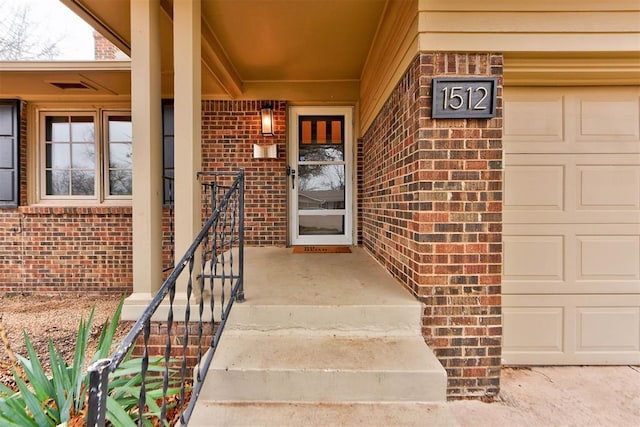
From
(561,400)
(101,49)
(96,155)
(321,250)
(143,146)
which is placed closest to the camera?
(561,400)

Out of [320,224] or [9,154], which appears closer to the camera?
[9,154]

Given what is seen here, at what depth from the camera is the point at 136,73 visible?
6.66ft

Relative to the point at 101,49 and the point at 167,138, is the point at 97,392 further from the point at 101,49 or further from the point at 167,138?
the point at 101,49

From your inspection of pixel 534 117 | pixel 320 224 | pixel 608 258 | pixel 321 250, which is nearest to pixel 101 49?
pixel 320 224

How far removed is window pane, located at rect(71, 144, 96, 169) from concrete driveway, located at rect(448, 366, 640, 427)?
17.4ft

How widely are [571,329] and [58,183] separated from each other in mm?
6252

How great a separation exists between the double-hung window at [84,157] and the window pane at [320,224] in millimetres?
2611

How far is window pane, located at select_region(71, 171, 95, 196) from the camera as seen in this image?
14.4 feet

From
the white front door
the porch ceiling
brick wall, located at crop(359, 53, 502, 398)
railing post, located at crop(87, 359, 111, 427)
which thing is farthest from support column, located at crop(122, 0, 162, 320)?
the white front door

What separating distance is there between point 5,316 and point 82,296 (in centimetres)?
78

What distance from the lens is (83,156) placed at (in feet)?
14.5

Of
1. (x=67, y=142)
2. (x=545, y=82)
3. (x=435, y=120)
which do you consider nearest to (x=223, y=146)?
(x=67, y=142)

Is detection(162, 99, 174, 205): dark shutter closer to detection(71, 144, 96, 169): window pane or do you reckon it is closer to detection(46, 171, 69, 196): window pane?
detection(71, 144, 96, 169): window pane

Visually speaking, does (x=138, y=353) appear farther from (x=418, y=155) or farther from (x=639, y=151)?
(x=639, y=151)
